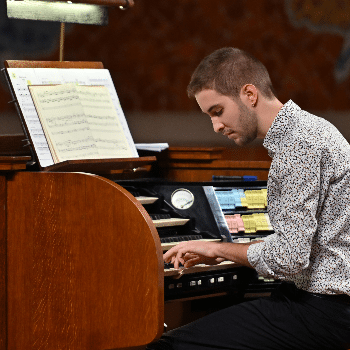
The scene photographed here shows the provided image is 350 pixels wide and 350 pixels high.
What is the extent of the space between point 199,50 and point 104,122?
3.98 feet

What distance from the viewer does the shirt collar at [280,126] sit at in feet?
5.16

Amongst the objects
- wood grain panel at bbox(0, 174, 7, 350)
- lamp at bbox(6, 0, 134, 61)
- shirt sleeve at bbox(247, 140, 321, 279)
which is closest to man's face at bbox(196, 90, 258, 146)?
shirt sleeve at bbox(247, 140, 321, 279)

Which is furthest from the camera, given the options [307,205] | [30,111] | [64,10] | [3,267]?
[64,10]

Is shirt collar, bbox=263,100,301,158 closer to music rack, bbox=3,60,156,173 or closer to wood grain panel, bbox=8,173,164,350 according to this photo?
wood grain panel, bbox=8,173,164,350

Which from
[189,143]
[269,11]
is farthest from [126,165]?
[269,11]

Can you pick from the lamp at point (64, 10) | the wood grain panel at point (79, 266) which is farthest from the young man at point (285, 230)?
the lamp at point (64, 10)

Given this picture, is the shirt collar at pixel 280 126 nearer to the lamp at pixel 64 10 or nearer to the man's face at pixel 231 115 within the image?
the man's face at pixel 231 115

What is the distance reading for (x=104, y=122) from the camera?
219cm

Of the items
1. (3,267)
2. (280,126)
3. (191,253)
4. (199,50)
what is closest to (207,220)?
(191,253)

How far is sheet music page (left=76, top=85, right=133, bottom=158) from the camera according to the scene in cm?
213

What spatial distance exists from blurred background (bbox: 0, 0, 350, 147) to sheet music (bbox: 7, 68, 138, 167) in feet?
2.52

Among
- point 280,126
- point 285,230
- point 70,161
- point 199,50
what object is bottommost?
point 285,230

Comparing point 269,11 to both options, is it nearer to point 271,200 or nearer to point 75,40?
point 75,40

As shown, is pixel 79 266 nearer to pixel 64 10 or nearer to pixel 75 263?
pixel 75 263
